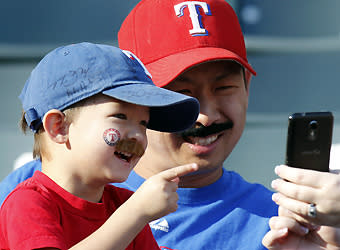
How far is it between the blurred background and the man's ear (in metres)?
1.79

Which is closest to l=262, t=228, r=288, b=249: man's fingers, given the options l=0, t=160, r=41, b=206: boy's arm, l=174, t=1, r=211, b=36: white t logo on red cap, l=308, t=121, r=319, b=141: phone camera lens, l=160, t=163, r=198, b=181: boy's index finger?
l=308, t=121, r=319, b=141: phone camera lens

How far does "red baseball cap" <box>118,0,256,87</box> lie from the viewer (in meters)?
1.92

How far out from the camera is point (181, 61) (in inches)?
72.9

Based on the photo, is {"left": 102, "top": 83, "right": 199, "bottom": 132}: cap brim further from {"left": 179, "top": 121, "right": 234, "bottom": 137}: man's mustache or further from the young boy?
{"left": 179, "top": 121, "right": 234, "bottom": 137}: man's mustache

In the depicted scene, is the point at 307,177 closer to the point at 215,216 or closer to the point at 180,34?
the point at 215,216

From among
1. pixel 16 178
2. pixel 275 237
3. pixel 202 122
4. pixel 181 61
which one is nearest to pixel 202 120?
pixel 202 122

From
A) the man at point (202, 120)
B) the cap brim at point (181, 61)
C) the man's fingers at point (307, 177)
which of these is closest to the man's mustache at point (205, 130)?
the man at point (202, 120)

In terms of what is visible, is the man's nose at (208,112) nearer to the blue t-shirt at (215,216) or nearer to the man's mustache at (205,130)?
the man's mustache at (205,130)

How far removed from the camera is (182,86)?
1.86 meters

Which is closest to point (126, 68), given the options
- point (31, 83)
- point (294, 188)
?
point (31, 83)

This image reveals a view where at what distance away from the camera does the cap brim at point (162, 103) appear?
4.45ft

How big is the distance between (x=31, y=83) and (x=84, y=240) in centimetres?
42

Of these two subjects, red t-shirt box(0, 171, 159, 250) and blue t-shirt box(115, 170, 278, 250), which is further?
blue t-shirt box(115, 170, 278, 250)

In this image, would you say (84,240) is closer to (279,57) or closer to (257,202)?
(257,202)
